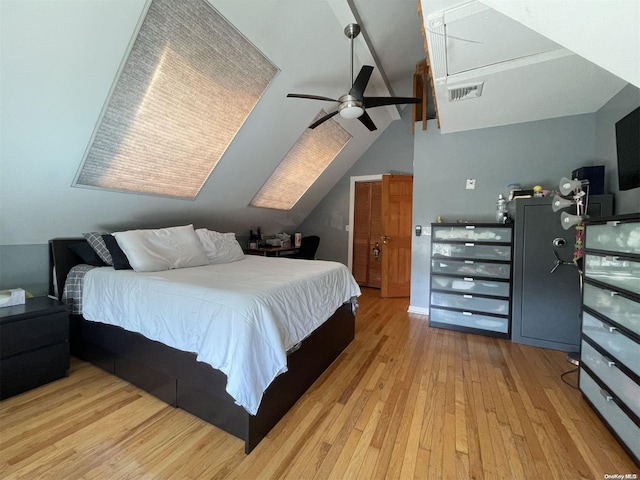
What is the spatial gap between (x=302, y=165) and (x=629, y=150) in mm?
3446

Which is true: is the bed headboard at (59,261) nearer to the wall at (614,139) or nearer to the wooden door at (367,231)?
the wooden door at (367,231)

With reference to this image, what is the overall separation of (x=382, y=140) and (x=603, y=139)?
9.59 feet

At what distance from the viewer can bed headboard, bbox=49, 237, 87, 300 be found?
2270 millimetres

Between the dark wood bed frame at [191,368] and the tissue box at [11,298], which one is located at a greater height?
the tissue box at [11,298]

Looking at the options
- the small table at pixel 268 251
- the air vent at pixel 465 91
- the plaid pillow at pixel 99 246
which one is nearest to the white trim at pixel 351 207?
the small table at pixel 268 251

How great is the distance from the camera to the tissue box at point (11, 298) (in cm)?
181

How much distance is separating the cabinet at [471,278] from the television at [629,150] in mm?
910

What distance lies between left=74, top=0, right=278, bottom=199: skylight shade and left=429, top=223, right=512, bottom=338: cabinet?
2.58 meters

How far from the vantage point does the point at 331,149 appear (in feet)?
14.0

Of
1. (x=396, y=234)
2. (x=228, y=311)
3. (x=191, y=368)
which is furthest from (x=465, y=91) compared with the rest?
(x=191, y=368)

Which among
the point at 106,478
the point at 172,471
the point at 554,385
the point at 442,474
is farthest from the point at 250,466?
the point at 554,385

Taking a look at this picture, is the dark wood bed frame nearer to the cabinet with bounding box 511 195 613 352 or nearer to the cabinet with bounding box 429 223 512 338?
the cabinet with bounding box 429 223 512 338

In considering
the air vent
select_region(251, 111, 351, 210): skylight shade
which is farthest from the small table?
the air vent

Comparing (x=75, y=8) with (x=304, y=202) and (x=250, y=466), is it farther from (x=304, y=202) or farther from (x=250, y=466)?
(x=304, y=202)
